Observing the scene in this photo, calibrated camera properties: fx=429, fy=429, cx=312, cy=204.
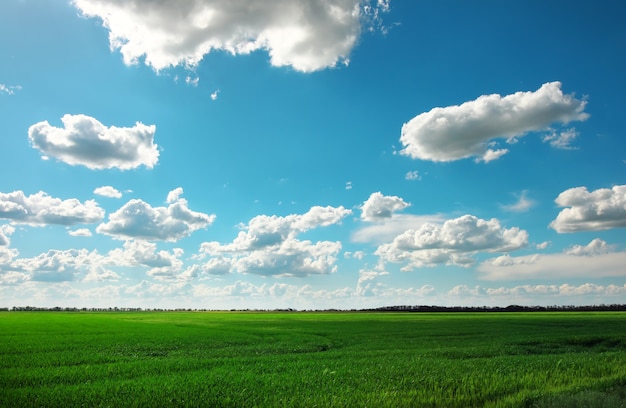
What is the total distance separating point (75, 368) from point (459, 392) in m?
18.5

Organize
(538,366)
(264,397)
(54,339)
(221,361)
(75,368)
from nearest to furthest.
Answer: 1. (264,397)
2. (538,366)
3. (75,368)
4. (221,361)
5. (54,339)

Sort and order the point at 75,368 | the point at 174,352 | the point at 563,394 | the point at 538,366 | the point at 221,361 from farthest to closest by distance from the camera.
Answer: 1. the point at 174,352
2. the point at 221,361
3. the point at 75,368
4. the point at 538,366
5. the point at 563,394

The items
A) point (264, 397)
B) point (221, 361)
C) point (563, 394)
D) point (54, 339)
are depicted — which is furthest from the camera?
point (54, 339)

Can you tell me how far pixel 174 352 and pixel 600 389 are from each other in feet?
83.2

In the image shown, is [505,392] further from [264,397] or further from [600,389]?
[264,397]

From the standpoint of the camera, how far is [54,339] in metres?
37.0

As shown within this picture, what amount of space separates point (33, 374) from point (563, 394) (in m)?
21.5

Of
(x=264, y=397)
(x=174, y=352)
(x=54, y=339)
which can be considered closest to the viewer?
(x=264, y=397)

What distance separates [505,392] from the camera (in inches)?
564

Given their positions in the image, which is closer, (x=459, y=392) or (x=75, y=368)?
(x=459, y=392)

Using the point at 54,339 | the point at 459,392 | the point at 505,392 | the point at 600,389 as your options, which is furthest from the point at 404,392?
the point at 54,339

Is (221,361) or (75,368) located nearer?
(75,368)

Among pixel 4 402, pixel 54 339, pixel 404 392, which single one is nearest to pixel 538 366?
pixel 404 392

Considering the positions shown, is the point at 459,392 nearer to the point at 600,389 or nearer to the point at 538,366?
the point at 600,389
